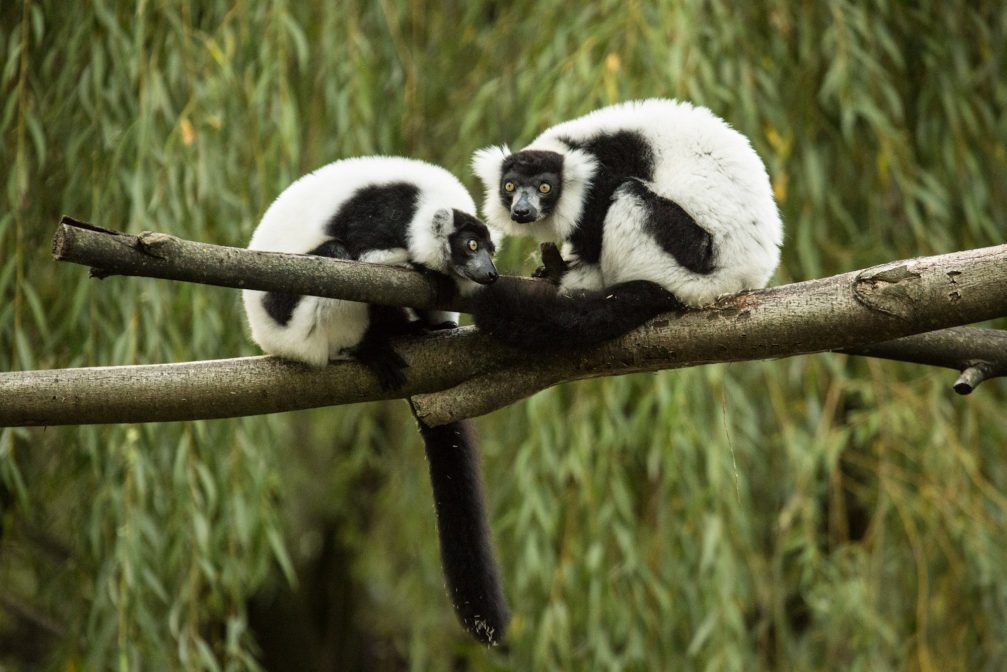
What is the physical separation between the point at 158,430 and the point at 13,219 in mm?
839

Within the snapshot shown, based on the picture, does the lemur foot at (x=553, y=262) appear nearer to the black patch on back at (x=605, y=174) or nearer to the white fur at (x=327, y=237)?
the black patch on back at (x=605, y=174)

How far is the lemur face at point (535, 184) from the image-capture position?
327 centimetres

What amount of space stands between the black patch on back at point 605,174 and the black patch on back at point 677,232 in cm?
10

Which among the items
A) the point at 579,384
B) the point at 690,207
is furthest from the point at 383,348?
the point at 579,384

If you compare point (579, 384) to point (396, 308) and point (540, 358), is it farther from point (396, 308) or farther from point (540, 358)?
point (540, 358)

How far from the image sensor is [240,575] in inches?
154

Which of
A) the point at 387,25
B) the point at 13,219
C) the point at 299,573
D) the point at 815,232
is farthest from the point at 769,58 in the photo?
the point at 299,573

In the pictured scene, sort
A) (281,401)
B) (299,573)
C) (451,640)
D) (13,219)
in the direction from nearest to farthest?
(281,401), (13,219), (451,640), (299,573)

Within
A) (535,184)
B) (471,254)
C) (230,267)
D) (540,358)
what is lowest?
(540,358)

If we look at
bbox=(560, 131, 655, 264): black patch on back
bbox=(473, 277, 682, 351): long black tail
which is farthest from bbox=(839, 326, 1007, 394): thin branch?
bbox=(560, 131, 655, 264): black patch on back

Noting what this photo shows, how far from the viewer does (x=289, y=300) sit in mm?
3170

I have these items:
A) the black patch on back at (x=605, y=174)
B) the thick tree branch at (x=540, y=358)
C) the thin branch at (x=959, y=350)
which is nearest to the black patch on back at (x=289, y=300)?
the thick tree branch at (x=540, y=358)

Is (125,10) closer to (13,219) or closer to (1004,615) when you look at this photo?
(13,219)

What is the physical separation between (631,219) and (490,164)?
62 centimetres
